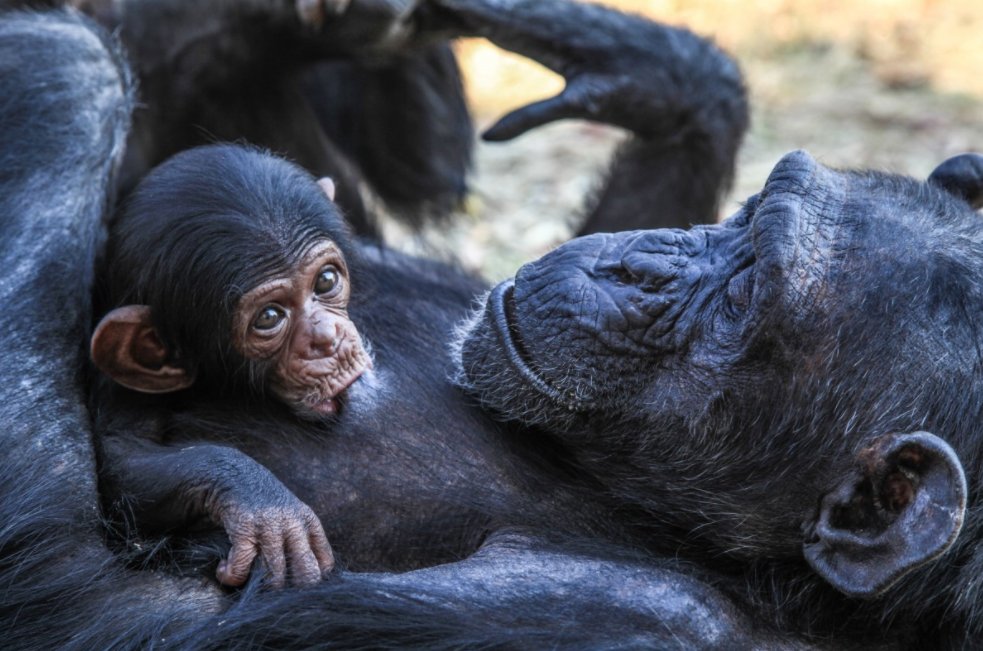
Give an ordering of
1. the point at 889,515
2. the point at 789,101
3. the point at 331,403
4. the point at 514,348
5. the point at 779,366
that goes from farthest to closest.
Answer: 1. the point at 789,101
2. the point at 331,403
3. the point at 514,348
4. the point at 779,366
5. the point at 889,515

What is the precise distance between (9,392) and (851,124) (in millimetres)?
6403

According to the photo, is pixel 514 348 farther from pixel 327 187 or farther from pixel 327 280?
pixel 327 187

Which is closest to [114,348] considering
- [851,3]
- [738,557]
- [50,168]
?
[50,168]

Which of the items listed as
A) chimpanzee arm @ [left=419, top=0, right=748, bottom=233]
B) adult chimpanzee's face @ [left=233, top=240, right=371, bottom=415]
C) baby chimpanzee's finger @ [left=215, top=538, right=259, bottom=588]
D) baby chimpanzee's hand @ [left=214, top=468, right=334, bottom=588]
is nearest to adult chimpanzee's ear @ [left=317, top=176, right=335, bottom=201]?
adult chimpanzee's face @ [left=233, top=240, right=371, bottom=415]

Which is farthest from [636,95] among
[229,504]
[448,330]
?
[229,504]

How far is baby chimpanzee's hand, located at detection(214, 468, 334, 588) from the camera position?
3098 millimetres

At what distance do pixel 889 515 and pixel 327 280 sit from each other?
1.60 metres

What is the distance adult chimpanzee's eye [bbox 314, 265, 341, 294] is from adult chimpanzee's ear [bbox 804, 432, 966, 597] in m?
1.45

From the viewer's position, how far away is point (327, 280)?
3.76 m

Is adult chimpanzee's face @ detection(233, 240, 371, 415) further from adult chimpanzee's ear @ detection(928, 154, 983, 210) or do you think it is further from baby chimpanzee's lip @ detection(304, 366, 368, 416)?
adult chimpanzee's ear @ detection(928, 154, 983, 210)

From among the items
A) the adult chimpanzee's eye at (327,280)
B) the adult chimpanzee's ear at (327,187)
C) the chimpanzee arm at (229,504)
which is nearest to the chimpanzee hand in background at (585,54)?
the adult chimpanzee's ear at (327,187)

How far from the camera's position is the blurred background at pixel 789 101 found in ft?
25.2

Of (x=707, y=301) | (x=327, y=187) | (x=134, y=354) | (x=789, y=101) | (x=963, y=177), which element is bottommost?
(x=134, y=354)

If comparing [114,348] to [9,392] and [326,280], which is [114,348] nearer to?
[9,392]
